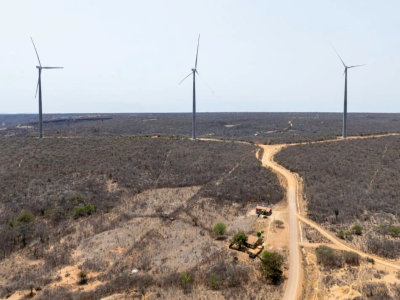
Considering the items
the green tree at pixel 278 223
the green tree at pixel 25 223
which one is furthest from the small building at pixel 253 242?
the green tree at pixel 25 223

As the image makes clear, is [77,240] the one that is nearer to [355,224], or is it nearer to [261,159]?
[355,224]

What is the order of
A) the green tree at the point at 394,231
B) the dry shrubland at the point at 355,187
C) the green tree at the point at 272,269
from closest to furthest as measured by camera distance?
the green tree at the point at 272,269, the green tree at the point at 394,231, the dry shrubland at the point at 355,187

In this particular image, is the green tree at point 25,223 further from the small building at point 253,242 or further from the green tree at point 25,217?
the small building at point 253,242

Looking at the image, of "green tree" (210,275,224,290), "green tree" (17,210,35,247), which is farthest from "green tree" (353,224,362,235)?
"green tree" (17,210,35,247)

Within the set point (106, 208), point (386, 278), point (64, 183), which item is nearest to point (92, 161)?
point (64, 183)

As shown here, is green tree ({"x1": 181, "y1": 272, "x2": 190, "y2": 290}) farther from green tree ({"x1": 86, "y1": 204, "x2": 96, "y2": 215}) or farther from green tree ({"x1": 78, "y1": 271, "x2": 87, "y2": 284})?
green tree ({"x1": 86, "y1": 204, "x2": 96, "y2": 215})
